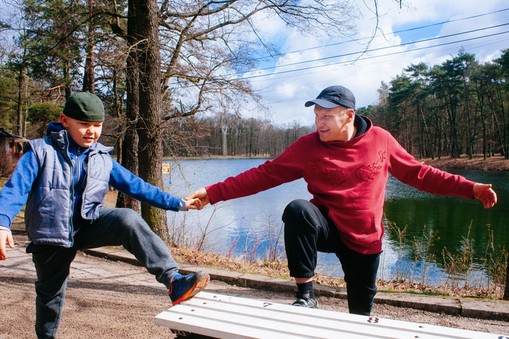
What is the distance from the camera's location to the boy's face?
259cm

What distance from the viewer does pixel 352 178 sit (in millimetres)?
2727

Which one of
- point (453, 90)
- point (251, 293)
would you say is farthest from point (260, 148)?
point (251, 293)

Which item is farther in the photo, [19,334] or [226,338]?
[19,334]

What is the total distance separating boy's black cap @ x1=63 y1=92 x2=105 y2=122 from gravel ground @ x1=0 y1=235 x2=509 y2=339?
1.62 meters

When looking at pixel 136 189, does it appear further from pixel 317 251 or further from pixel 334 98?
pixel 334 98

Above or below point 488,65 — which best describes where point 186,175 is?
below

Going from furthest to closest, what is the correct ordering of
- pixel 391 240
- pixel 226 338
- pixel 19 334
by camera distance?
pixel 391 240 → pixel 19 334 → pixel 226 338

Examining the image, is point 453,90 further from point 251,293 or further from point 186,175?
point 251,293

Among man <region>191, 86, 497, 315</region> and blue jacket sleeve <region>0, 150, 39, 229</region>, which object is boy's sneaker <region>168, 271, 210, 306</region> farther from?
blue jacket sleeve <region>0, 150, 39, 229</region>

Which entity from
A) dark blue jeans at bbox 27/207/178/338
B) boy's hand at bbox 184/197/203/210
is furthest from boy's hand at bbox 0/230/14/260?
boy's hand at bbox 184/197/203/210

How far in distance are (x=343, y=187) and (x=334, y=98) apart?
0.59 m

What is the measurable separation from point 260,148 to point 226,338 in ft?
239

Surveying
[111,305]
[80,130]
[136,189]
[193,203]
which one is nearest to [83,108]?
[80,130]

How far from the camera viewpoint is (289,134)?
197 ft
